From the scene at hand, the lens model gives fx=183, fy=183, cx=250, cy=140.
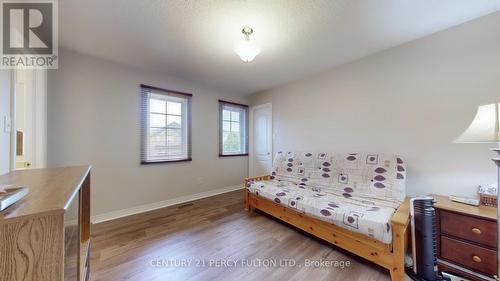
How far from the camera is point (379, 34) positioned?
202 centimetres

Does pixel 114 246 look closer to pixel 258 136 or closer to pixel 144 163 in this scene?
pixel 144 163

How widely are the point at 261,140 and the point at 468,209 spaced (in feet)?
10.5

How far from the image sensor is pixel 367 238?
5.34 ft

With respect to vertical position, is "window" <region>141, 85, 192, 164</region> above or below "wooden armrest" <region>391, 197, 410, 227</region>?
above

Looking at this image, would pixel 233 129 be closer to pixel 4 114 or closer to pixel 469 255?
pixel 4 114

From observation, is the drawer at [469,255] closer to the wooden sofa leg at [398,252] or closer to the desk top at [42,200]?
the wooden sofa leg at [398,252]

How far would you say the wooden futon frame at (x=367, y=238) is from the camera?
4.74ft

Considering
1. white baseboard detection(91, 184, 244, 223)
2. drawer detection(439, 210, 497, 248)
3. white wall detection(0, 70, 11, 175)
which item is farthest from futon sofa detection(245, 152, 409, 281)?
white wall detection(0, 70, 11, 175)

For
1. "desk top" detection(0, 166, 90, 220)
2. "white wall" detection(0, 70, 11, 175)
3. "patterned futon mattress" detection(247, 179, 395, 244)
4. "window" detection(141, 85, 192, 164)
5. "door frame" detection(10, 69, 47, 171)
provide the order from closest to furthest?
"desk top" detection(0, 166, 90, 220) < "white wall" detection(0, 70, 11, 175) < "patterned futon mattress" detection(247, 179, 395, 244) < "door frame" detection(10, 69, 47, 171) < "window" detection(141, 85, 192, 164)

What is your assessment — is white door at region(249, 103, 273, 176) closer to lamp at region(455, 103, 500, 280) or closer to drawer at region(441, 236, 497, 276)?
drawer at region(441, 236, 497, 276)

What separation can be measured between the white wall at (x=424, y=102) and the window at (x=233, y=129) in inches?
75.6

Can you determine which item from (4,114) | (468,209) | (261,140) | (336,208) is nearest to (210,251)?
(336,208)

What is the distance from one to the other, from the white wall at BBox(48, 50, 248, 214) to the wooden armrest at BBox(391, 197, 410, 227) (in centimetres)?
301

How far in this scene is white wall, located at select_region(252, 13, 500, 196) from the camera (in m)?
1.78
